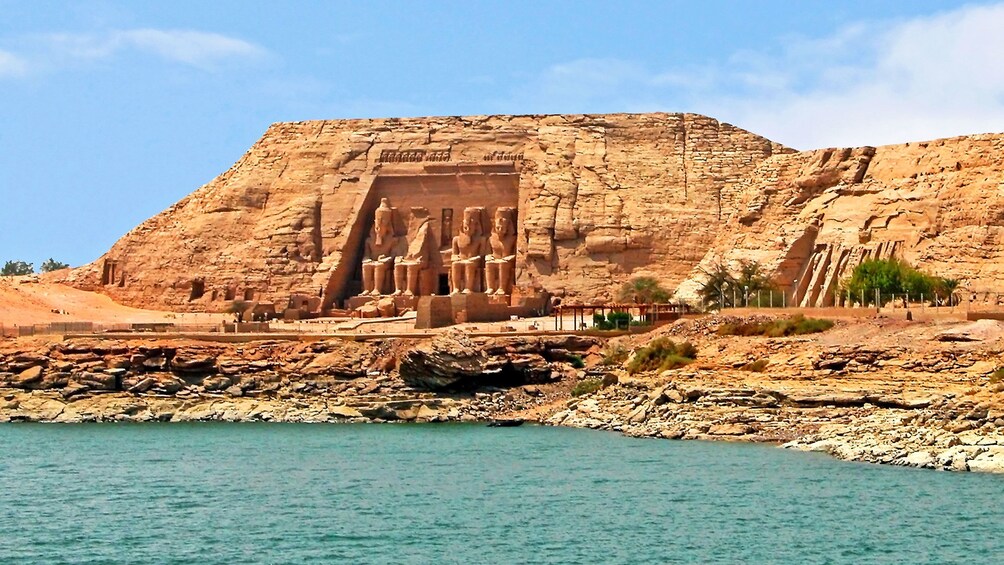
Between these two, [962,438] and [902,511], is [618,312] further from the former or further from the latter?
[902,511]

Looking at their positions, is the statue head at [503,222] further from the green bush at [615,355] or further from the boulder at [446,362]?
the boulder at [446,362]

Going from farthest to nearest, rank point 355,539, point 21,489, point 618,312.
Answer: point 618,312 → point 21,489 → point 355,539

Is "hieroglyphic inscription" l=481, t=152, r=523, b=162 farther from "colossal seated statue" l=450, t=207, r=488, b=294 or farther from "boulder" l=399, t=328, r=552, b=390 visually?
"boulder" l=399, t=328, r=552, b=390

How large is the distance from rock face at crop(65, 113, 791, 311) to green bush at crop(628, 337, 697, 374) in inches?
635

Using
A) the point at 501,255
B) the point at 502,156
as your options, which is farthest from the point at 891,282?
the point at 502,156

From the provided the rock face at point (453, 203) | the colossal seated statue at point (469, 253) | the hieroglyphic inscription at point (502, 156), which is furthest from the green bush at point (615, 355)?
the hieroglyphic inscription at point (502, 156)

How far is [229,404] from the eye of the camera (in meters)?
55.5

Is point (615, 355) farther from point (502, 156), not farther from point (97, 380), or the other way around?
point (502, 156)

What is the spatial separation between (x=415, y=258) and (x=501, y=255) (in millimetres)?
3552

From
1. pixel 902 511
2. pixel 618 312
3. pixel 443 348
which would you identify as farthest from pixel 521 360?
pixel 902 511

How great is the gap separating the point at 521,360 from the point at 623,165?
19103 mm

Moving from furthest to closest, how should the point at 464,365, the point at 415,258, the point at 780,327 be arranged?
the point at 415,258
the point at 464,365
the point at 780,327

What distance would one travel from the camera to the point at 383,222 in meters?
75.1

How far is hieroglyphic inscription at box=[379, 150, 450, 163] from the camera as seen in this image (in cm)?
7575
